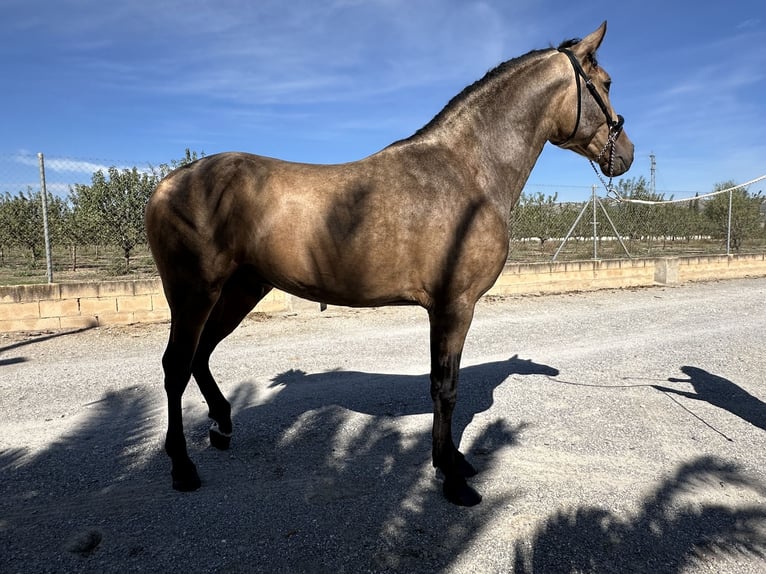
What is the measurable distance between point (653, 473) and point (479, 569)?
1.54 metres

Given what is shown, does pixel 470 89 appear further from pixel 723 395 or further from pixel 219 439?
pixel 723 395

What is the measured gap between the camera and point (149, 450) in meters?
3.31

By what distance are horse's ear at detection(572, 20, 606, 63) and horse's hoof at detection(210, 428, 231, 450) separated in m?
3.42

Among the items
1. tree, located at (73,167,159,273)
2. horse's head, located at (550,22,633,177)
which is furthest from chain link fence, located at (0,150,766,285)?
horse's head, located at (550,22,633,177)

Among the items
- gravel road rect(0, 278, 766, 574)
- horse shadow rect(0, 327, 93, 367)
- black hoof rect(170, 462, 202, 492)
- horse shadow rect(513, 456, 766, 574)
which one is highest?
horse shadow rect(0, 327, 93, 367)

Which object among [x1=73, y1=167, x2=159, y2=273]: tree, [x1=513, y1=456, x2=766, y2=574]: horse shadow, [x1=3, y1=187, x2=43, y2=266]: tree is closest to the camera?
[x1=513, y1=456, x2=766, y2=574]: horse shadow

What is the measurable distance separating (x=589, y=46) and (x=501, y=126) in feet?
2.42

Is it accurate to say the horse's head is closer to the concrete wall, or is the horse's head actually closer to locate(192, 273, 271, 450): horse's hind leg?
locate(192, 273, 271, 450): horse's hind leg

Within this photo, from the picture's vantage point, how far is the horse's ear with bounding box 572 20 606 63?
2.83 metres

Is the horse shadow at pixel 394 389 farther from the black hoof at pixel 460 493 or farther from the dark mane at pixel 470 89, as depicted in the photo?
the dark mane at pixel 470 89

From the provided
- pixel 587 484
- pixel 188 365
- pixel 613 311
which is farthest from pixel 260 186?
pixel 613 311

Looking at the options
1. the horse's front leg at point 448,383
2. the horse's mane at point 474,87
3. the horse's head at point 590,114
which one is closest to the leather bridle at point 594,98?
the horse's head at point 590,114

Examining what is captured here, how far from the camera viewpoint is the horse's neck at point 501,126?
280 centimetres

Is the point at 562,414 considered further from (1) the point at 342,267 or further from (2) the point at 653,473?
(1) the point at 342,267
